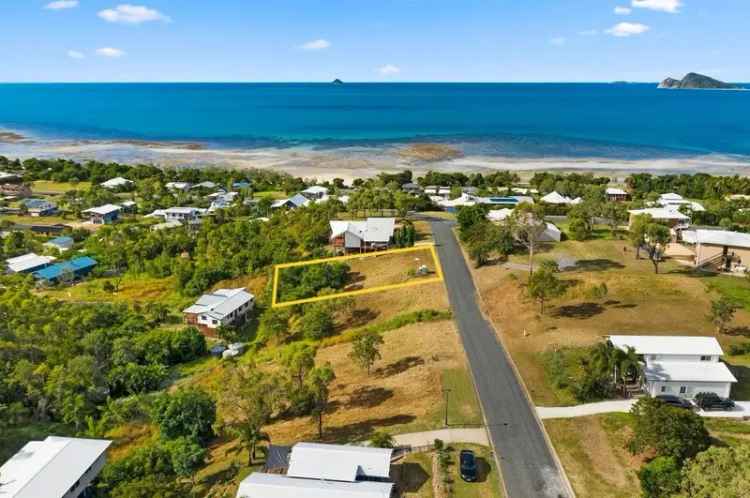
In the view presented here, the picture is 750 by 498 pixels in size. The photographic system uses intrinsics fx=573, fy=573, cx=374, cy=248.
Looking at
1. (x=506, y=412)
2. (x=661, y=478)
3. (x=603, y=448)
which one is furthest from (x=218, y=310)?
(x=661, y=478)

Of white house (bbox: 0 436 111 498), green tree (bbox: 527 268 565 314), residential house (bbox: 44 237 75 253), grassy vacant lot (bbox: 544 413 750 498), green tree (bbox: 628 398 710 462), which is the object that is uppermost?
green tree (bbox: 527 268 565 314)

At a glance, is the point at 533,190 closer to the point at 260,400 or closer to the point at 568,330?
the point at 568,330

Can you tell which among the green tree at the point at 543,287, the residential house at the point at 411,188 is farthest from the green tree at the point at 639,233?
the residential house at the point at 411,188

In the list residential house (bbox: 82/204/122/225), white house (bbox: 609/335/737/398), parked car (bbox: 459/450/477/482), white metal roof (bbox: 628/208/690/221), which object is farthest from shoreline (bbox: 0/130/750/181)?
parked car (bbox: 459/450/477/482)

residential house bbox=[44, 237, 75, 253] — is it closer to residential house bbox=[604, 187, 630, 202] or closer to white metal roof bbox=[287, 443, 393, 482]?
white metal roof bbox=[287, 443, 393, 482]

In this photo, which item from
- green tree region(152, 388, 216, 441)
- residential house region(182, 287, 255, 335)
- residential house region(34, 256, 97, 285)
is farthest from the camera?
residential house region(34, 256, 97, 285)

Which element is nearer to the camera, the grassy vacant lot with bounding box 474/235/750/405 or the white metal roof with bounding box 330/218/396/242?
the grassy vacant lot with bounding box 474/235/750/405
